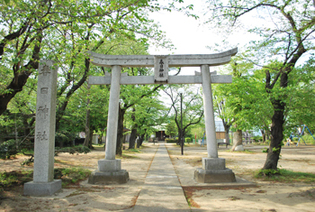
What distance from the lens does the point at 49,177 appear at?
5777mm

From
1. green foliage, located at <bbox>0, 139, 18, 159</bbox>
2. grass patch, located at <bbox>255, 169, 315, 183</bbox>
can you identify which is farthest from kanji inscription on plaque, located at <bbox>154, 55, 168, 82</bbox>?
green foliage, located at <bbox>0, 139, 18, 159</bbox>

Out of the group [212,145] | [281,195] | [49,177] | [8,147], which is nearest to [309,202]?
[281,195]

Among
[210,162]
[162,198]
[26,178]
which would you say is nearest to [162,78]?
[210,162]

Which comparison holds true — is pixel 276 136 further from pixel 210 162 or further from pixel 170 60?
pixel 170 60

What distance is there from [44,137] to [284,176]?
8.24 m

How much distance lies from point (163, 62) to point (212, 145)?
3.57 m

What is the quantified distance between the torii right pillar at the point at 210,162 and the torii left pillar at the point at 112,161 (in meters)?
2.76

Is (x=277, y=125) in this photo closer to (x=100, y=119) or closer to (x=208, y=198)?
(x=208, y=198)

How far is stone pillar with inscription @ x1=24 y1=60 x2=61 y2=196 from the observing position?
18.3ft

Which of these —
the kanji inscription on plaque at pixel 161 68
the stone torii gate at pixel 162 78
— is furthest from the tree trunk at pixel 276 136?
the kanji inscription on plaque at pixel 161 68

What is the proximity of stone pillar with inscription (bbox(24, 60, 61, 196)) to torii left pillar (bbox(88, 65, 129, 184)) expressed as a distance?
4.47 ft

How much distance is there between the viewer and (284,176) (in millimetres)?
7750

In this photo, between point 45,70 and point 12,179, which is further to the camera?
point 12,179

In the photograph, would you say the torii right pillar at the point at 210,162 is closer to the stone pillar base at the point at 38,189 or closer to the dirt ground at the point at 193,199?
the dirt ground at the point at 193,199
